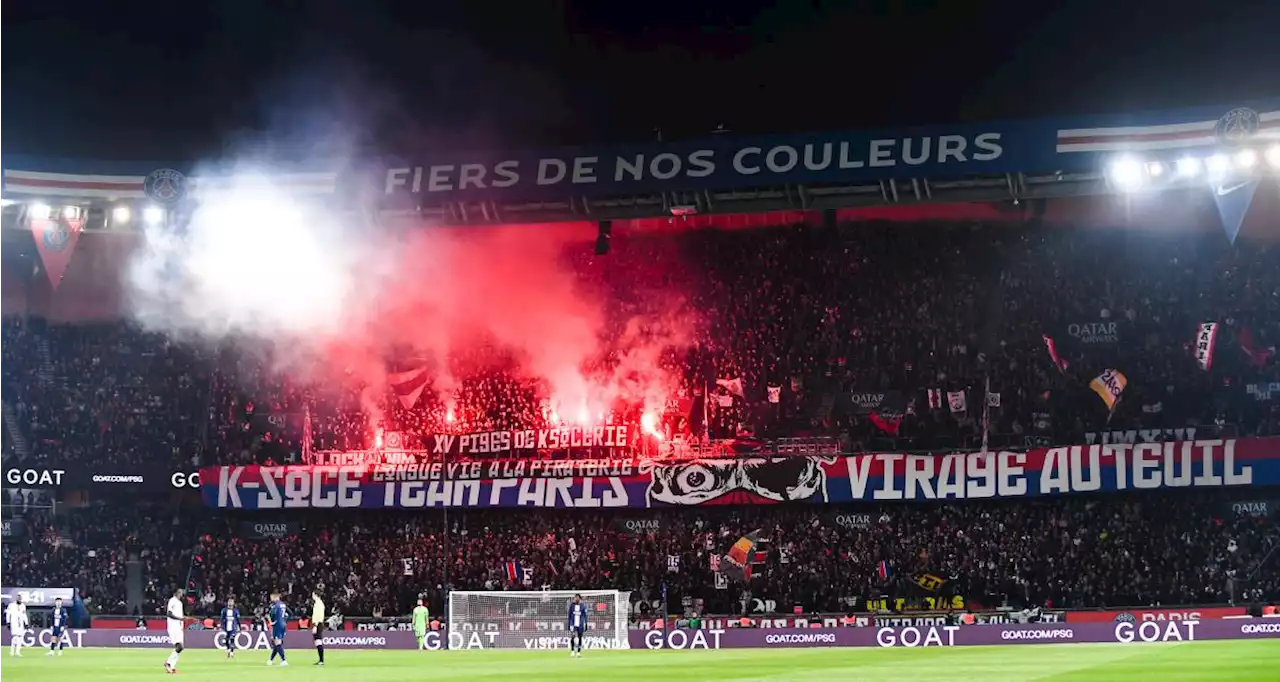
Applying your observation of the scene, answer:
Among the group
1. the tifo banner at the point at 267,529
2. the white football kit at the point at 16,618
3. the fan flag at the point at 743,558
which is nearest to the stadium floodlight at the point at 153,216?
the white football kit at the point at 16,618

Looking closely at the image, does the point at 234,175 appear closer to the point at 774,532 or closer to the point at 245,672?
the point at 245,672

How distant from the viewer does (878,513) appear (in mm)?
44812

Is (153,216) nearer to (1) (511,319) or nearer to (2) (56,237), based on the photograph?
(2) (56,237)

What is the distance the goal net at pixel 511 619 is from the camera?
41.1m

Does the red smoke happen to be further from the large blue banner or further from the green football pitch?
the green football pitch

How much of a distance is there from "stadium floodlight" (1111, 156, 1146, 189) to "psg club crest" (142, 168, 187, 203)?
2616 cm

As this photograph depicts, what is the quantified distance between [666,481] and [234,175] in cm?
1630

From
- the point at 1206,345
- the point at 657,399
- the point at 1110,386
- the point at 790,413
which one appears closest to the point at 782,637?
the point at 790,413

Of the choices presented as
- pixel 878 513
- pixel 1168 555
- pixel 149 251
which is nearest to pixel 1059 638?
pixel 1168 555

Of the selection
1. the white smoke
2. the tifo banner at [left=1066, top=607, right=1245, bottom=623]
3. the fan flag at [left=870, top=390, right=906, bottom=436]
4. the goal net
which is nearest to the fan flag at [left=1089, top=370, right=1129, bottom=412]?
the fan flag at [left=870, top=390, right=906, bottom=436]

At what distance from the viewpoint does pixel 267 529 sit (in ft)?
161

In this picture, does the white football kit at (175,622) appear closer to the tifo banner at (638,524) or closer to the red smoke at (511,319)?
the tifo banner at (638,524)

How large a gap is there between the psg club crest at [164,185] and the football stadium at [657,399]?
0.09 m

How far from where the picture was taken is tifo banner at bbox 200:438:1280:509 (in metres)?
40.9
